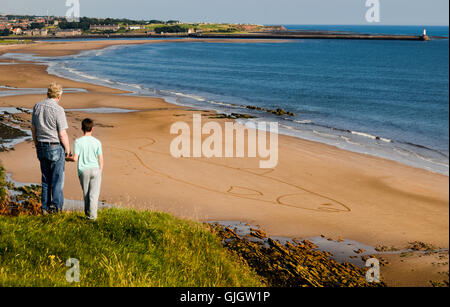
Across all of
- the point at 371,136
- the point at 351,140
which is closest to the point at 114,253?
the point at 351,140

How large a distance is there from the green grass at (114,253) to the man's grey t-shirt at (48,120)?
1.57 metres

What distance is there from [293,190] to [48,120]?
1049cm

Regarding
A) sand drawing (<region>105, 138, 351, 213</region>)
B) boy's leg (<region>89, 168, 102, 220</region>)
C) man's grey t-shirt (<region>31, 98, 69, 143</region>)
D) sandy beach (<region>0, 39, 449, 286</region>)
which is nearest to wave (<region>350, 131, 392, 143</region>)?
sandy beach (<region>0, 39, 449, 286</region>)

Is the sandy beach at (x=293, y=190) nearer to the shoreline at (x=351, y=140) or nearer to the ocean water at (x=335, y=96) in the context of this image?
the shoreline at (x=351, y=140)

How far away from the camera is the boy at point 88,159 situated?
26.9ft

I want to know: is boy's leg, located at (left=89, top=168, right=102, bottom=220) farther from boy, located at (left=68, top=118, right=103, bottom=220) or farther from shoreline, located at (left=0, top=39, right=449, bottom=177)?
shoreline, located at (left=0, top=39, right=449, bottom=177)

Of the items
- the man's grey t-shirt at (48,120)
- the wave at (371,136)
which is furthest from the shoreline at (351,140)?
the man's grey t-shirt at (48,120)

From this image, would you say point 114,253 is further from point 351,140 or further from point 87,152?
point 351,140

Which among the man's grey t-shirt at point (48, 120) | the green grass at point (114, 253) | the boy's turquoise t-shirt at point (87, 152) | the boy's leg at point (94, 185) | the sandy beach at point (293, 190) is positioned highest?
the man's grey t-shirt at point (48, 120)

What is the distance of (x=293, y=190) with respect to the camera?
1706cm

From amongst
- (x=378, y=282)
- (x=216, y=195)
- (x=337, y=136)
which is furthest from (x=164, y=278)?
(x=337, y=136)

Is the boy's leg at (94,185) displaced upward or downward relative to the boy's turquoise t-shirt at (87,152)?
downward
